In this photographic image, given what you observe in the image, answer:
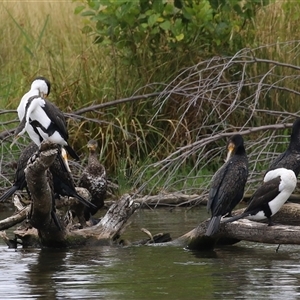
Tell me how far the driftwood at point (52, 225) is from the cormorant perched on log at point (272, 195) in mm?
886

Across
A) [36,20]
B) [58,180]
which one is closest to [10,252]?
[58,180]

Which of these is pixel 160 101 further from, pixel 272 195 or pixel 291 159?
pixel 272 195

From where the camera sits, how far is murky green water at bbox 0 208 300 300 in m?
6.68

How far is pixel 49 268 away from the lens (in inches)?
303

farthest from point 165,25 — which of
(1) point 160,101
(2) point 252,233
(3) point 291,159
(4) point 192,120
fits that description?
(2) point 252,233

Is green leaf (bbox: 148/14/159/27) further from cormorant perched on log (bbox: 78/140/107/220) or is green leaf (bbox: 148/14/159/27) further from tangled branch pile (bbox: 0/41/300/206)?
cormorant perched on log (bbox: 78/140/107/220)

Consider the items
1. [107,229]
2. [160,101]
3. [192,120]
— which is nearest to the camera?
[107,229]

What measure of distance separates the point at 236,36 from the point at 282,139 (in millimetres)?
1319

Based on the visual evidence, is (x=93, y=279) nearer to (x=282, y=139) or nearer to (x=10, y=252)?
(x=10, y=252)

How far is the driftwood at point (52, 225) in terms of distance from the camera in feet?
25.7

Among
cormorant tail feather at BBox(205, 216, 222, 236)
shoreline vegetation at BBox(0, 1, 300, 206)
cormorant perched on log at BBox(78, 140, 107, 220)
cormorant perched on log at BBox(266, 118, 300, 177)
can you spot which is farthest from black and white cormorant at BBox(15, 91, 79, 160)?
shoreline vegetation at BBox(0, 1, 300, 206)

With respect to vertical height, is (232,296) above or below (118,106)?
below

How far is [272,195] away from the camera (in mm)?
8117

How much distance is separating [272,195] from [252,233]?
0.40 meters
